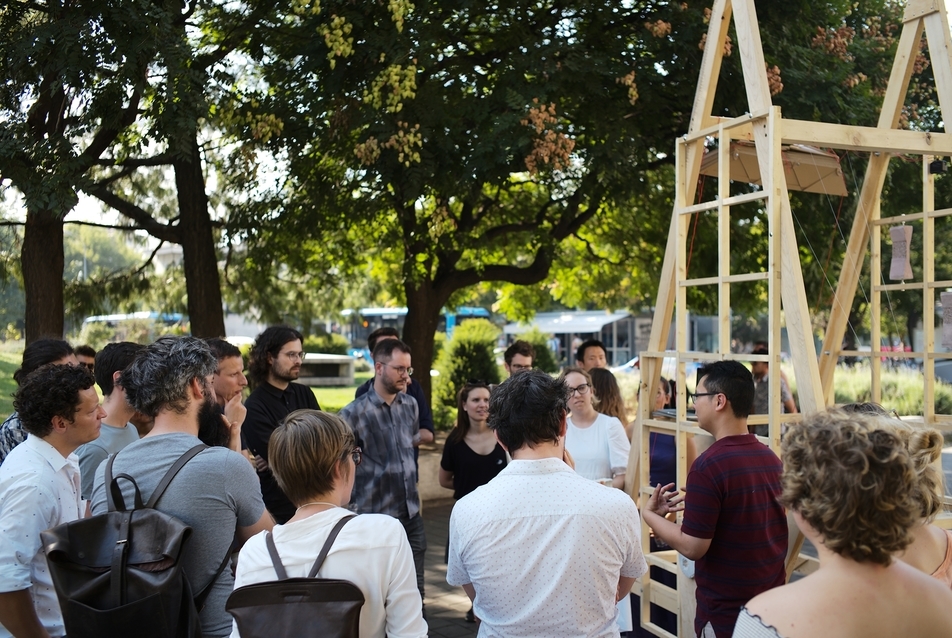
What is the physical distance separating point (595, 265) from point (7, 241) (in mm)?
8618

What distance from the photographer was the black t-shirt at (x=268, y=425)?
481cm

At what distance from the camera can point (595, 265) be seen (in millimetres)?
14133

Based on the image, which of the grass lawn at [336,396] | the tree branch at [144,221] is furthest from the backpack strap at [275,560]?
the grass lawn at [336,396]

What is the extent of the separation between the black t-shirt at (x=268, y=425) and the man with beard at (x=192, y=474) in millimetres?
1922

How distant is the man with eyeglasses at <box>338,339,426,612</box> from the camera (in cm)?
489

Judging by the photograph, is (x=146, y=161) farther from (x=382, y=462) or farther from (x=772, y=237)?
(x=772, y=237)

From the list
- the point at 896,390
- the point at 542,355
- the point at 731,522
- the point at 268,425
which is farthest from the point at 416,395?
the point at 542,355

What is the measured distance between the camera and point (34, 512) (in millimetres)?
2814

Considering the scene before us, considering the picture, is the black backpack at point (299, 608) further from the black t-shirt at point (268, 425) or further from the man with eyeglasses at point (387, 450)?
the man with eyeglasses at point (387, 450)

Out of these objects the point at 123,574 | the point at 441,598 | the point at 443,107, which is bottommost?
the point at 441,598

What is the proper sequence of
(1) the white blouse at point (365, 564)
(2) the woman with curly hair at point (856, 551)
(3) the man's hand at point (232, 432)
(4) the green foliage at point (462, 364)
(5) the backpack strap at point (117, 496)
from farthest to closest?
(4) the green foliage at point (462, 364) < (3) the man's hand at point (232, 432) < (5) the backpack strap at point (117, 496) < (1) the white blouse at point (365, 564) < (2) the woman with curly hair at point (856, 551)

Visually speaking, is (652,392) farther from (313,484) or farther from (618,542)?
(313,484)

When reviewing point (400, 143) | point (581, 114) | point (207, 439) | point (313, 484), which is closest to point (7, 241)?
point (400, 143)

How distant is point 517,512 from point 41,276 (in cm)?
672
